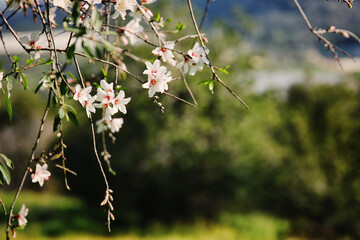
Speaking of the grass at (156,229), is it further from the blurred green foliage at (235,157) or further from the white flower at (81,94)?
the white flower at (81,94)

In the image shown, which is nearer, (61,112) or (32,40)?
(61,112)

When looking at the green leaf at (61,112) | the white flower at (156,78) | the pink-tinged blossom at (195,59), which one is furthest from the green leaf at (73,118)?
the pink-tinged blossom at (195,59)

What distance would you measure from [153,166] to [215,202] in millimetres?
1532

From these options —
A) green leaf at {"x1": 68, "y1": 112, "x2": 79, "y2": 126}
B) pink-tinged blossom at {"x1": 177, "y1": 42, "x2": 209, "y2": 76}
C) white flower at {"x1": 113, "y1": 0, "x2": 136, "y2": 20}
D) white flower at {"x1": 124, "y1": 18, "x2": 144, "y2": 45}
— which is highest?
white flower at {"x1": 113, "y1": 0, "x2": 136, "y2": 20}

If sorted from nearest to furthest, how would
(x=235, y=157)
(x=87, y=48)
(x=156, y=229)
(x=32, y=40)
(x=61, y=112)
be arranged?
(x=87, y=48), (x=61, y=112), (x=32, y=40), (x=235, y=157), (x=156, y=229)

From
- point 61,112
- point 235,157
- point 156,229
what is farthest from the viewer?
point 156,229

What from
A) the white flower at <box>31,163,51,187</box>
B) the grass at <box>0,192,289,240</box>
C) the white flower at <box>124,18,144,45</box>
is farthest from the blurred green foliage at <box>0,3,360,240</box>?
the white flower at <box>124,18,144,45</box>

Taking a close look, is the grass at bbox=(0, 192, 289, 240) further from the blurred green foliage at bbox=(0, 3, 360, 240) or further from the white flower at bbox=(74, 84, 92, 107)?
the white flower at bbox=(74, 84, 92, 107)

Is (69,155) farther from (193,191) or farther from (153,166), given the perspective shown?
(193,191)

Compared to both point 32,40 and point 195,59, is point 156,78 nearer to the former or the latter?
point 195,59

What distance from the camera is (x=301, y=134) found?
602 centimetres

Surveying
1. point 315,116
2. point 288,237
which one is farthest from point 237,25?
point 288,237

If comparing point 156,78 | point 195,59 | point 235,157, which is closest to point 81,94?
point 156,78

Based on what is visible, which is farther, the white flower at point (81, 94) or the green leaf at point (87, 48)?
the white flower at point (81, 94)
